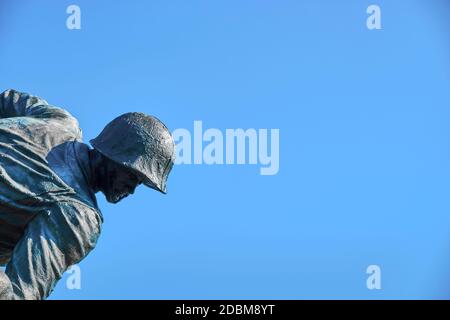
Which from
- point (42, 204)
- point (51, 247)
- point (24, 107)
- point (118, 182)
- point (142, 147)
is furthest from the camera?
point (24, 107)

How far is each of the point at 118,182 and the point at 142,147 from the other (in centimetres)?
29

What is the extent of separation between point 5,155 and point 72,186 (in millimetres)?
412

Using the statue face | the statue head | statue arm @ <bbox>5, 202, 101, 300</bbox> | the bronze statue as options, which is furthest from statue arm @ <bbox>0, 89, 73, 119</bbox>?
statue arm @ <bbox>5, 202, 101, 300</bbox>

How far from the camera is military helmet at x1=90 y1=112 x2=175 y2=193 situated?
16109mm

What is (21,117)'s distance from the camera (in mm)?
16406

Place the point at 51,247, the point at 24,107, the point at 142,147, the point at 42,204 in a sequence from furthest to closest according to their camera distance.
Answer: the point at 24,107, the point at 142,147, the point at 42,204, the point at 51,247

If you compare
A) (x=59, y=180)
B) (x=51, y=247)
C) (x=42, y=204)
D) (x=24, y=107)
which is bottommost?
(x=51, y=247)

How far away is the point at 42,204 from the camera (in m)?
15.9

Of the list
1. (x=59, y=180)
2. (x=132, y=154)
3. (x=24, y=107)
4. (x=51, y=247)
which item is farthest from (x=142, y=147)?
(x=24, y=107)

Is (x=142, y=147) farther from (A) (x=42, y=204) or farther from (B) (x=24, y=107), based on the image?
(B) (x=24, y=107)

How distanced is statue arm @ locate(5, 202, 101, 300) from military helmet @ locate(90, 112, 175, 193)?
1.23 feet
